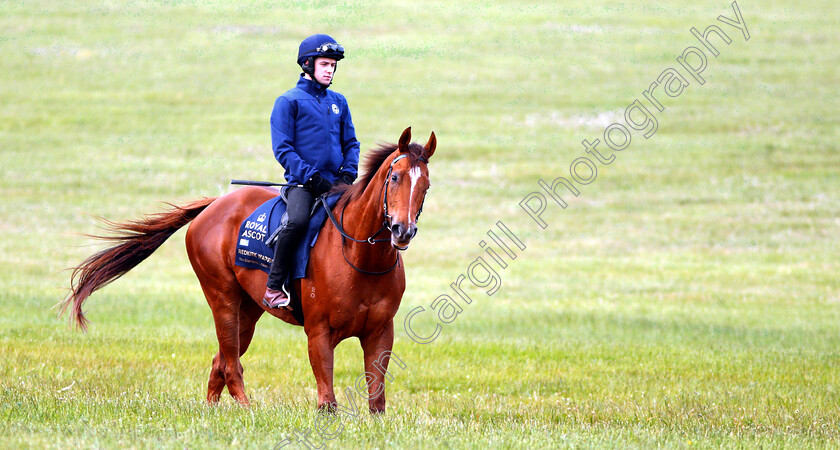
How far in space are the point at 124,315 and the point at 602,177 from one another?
18.4 metres

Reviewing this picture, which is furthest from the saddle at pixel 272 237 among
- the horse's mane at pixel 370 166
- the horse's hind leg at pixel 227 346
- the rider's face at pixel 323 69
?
the rider's face at pixel 323 69

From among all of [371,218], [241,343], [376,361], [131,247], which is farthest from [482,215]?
[371,218]

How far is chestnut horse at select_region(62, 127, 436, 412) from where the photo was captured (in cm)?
633

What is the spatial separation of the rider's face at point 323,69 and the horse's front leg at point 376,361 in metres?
2.11

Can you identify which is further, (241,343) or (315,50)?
(241,343)

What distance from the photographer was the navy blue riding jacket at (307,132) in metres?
7.25

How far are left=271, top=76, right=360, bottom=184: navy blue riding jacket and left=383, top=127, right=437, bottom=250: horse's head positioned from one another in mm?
1131

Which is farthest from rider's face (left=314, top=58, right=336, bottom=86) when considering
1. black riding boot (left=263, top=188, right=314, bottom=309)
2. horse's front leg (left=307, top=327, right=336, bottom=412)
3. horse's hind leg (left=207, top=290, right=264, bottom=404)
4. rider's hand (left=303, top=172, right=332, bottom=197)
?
horse's hind leg (left=207, top=290, right=264, bottom=404)

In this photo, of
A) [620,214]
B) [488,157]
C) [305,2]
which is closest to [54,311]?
[620,214]

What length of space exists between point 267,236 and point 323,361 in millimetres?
1273

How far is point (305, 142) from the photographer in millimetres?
7359

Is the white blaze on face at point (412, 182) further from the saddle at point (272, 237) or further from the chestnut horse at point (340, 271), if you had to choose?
the saddle at point (272, 237)

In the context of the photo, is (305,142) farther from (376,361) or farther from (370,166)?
(376,361)

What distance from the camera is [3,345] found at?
1049 cm
